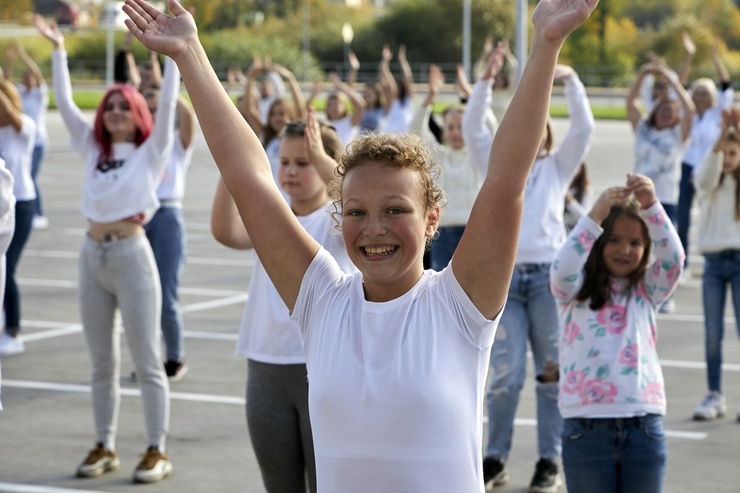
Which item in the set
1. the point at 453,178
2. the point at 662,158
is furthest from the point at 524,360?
the point at 662,158

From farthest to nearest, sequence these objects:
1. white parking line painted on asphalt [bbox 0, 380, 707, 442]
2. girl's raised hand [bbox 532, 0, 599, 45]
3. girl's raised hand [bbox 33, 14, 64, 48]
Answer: white parking line painted on asphalt [bbox 0, 380, 707, 442]
girl's raised hand [bbox 33, 14, 64, 48]
girl's raised hand [bbox 532, 0, 599, 45]

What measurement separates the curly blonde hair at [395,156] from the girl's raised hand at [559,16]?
459 millimetres

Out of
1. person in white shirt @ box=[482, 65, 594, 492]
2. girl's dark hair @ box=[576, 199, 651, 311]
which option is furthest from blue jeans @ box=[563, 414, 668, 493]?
person in white shirt @ box=[482, 65, 594, 492]

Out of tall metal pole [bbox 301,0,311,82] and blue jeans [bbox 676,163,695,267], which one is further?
tall metal pole [bbox 301,0,311,82]

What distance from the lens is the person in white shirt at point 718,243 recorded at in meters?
8.54

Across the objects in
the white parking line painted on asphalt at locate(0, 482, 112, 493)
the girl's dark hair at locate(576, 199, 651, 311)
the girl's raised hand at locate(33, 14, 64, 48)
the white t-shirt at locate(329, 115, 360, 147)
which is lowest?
the white parking line painted on asphalt at locate(0, 482, 112, 493)

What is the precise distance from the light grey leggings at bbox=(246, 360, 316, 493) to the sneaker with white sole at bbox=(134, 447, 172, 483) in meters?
2.07

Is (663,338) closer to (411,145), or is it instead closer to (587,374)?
(587,374)

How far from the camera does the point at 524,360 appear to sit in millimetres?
6953

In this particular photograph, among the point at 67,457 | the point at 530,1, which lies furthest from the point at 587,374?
the point at 530,1

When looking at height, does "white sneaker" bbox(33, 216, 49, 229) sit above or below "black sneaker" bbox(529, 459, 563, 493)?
above

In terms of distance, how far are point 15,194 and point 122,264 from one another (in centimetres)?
397

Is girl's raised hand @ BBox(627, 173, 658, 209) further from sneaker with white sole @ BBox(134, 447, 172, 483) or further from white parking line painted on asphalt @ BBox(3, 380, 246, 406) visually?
white parking line painted on asphalt @ BBox(3, 380, 246, 406)

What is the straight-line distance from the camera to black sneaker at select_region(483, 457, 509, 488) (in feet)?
22.6
